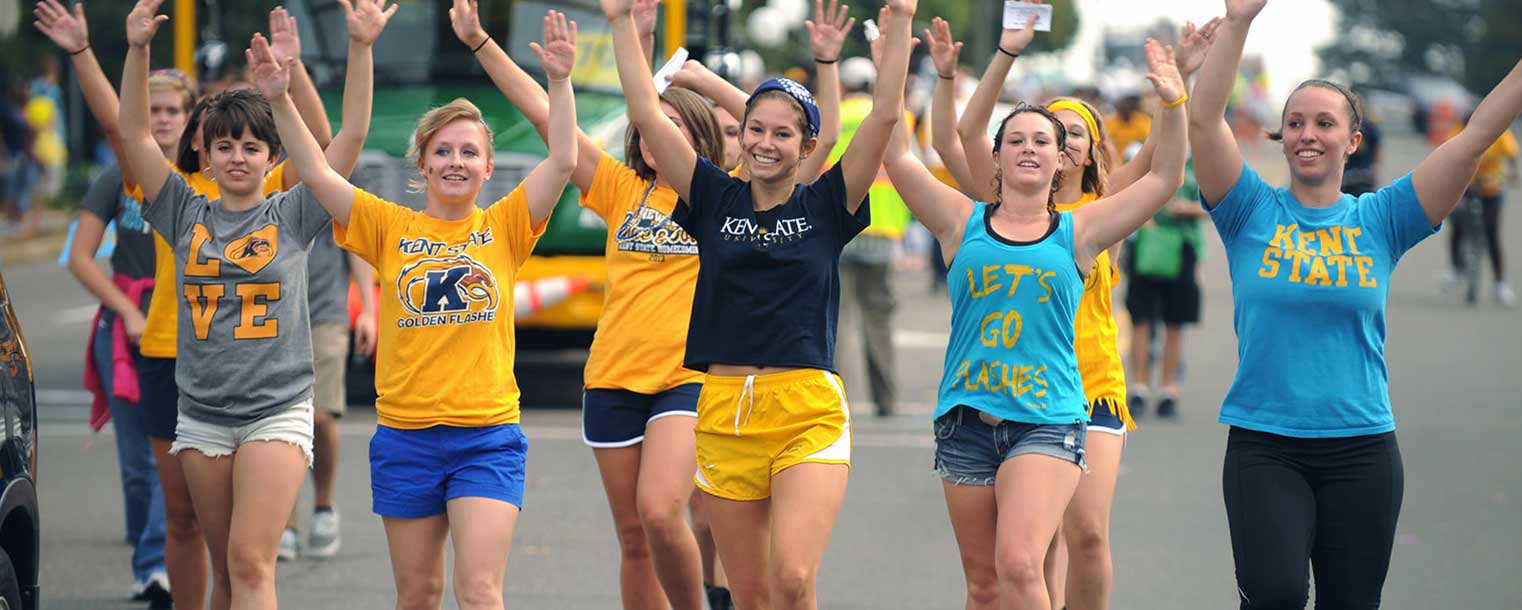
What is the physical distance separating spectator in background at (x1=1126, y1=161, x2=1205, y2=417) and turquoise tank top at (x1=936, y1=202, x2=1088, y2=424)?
6.69 metres

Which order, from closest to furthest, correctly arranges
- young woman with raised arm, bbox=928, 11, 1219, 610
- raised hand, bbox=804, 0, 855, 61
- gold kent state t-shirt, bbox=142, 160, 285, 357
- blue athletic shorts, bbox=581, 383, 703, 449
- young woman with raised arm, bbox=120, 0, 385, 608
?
raised hand, bbox=804, 0, 855, 61
young woman with raised arm, bbox=120, 0, 385, 608
young woman with raised arm, bbox=928, 11, 1219, 610
blue athletic shorts, bbox=581, 383, 703, 449
gold kent state t-shirt, bbox=142, 160, 285, 357

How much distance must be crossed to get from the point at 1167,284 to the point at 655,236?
6.61m

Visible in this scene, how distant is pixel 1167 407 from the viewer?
1227 cm

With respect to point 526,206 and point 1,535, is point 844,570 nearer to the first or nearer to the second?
point 526,206

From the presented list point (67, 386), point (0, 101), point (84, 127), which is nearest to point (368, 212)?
point (67, 386)

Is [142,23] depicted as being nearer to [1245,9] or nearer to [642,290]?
[642,290]

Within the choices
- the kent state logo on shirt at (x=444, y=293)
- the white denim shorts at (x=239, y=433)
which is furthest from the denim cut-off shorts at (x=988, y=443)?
the white denim shorts at (x=239, y=433)

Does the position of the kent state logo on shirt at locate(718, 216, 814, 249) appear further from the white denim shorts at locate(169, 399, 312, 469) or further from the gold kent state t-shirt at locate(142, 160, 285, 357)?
the gold kent state t-shirt at locate(142, 160, 285, 357)

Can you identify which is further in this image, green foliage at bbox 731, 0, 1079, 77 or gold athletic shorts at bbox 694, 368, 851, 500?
green foliage at bbox 731, 0, 1079, 77

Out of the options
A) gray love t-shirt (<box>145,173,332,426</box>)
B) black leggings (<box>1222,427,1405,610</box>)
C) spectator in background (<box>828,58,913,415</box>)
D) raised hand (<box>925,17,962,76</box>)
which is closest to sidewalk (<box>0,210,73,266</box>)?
spectator in background (<box>828,58,913,415</box>)

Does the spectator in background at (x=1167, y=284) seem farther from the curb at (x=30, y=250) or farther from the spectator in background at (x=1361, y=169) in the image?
the curb at (x=30, y=250)

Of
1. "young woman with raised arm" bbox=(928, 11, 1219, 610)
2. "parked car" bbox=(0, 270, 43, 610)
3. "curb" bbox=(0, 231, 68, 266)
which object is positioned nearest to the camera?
"parked car" bbox=(0, 270, 43, 610)

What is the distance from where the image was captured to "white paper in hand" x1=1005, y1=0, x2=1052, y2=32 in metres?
5.58

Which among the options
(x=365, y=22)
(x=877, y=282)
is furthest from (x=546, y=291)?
(x=365, y=22)
